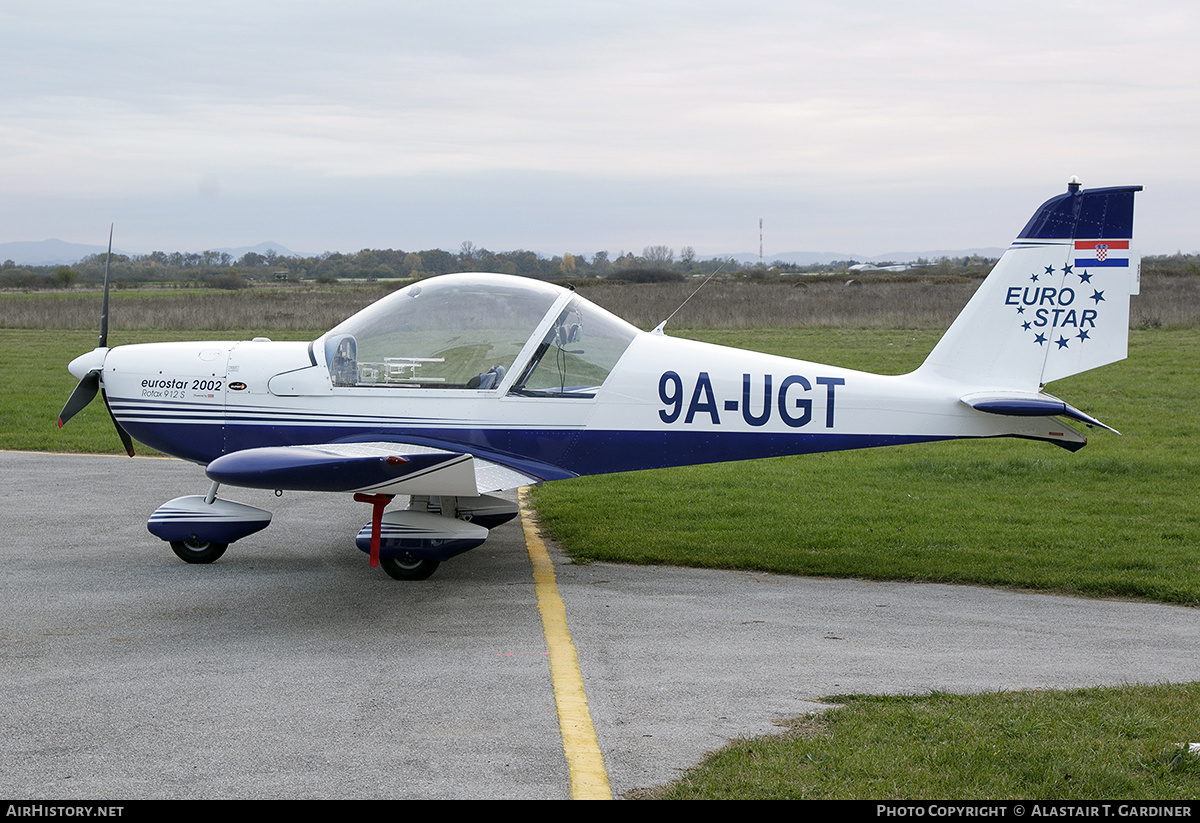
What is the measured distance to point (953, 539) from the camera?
897 cm

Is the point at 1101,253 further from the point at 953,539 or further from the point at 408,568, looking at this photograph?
the point at 408,568

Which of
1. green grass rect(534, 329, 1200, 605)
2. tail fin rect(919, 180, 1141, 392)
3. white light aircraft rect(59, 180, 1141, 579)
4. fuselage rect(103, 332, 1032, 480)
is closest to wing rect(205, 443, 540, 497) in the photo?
white light aircraft rect(59, 180, 1141, 579)

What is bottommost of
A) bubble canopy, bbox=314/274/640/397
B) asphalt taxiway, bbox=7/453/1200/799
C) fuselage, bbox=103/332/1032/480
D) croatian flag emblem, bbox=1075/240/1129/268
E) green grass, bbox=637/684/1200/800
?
asphalt taxiway, bbox=7/453/1200/799

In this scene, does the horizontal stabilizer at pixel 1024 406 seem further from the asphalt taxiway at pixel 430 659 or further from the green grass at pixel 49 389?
the green grass at pixel 49 389

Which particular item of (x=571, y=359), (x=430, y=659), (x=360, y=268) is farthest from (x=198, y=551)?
(x=360, y=268)

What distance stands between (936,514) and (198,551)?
677 centimetres

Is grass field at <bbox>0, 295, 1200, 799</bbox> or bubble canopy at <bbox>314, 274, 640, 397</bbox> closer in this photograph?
grass field at <bbox>0, 295, 1200, 799</bbox>

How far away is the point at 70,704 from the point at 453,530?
117 inches

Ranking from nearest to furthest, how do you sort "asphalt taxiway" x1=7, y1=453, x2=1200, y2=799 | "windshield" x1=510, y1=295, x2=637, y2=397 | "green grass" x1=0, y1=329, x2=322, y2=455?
"asphalt taxiway" x1=7, y1=453, x2=1200, y2=799 < "windshield" x1=510, y1=295, x2=637, y2=397 < "green grass" x1=0, y1=329, x2=322, y2=455

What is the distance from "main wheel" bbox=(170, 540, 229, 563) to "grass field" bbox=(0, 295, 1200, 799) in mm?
2889

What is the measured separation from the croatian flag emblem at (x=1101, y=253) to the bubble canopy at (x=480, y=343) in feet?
11.2

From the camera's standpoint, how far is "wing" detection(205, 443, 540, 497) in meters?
6.66

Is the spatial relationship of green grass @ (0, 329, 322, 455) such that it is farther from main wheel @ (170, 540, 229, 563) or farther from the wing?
the wing
